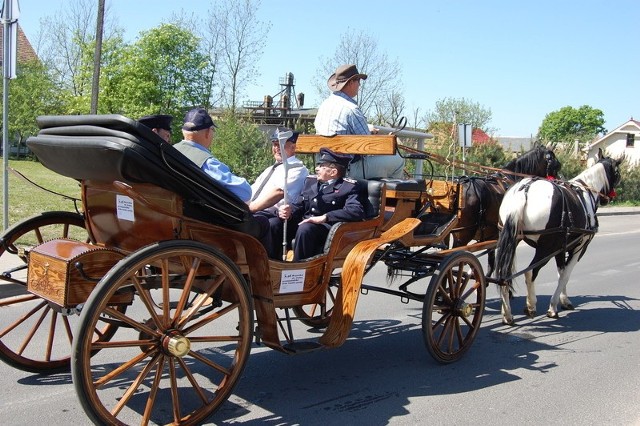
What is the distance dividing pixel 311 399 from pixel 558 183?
14.6 ft

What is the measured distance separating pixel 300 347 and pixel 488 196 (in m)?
4.65

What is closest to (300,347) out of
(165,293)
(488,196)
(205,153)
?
(165,293)

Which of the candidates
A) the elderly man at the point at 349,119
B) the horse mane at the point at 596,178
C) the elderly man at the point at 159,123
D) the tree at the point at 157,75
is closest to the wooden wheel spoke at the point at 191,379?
the elderly man at the point at 159,123

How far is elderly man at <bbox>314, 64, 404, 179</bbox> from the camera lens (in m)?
5.70

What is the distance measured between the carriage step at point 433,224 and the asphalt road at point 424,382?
1063 mm

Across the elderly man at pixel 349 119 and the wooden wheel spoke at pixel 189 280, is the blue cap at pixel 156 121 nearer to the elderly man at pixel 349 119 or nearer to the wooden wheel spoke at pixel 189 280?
the elderly man at pixel 349 119

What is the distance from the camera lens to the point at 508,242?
7.05m

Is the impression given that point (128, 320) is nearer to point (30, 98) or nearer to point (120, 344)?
point (120, 344)

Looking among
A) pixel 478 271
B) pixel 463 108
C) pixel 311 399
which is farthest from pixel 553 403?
pixel 463 108

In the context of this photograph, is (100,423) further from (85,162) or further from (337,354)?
(337,354)

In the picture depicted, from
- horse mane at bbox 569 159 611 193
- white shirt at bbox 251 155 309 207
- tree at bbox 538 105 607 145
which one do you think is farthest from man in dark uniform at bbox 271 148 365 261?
tree at bbox 538 105 607 145

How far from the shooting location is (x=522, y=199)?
23.7 feet

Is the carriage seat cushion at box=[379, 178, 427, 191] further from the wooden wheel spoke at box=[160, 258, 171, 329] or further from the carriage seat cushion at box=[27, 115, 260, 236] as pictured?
the wooden wheel spoke at box=[160, 258, 171, 329]

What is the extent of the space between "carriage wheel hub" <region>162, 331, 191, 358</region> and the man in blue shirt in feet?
3.20
